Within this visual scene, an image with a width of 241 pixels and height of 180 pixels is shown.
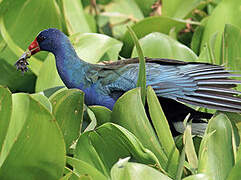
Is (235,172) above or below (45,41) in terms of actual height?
below

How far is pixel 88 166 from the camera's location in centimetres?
133

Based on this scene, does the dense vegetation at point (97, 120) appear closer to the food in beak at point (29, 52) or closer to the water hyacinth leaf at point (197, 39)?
the water hyacinth leaf at point (197, 39)

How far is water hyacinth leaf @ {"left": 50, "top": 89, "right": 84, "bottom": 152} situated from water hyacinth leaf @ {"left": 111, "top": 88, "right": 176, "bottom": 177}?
142 millimetres

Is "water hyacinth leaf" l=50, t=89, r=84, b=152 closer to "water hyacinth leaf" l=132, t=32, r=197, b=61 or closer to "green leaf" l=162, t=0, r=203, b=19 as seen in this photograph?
"water hyacinth leaf" l=132, t=32, r=197, b=61

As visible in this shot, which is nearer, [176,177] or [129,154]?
[176,177]

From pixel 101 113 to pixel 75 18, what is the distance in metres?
0.96

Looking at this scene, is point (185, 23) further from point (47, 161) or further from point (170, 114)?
point (47, 161)

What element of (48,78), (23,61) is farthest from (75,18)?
(23,61)

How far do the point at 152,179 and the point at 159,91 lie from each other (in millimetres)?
575

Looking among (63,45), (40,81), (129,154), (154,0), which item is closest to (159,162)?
(129,154)

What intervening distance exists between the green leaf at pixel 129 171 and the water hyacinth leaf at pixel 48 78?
35.4 inches

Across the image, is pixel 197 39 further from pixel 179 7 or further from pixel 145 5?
pixel 145 5

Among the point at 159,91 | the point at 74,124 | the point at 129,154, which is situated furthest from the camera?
the point at 159,91

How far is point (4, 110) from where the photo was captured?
4.28 ft
